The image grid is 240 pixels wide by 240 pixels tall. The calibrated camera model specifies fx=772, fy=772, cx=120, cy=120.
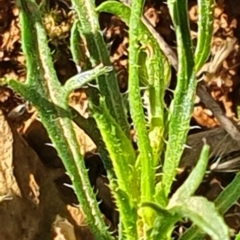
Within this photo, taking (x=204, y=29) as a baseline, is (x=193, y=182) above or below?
below

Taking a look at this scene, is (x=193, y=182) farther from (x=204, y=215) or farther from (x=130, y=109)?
(x=130, y=109)

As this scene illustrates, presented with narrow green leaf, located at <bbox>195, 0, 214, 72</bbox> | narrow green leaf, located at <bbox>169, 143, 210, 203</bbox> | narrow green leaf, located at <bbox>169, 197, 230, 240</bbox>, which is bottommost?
narrow green leaf, located at <bbox>169, 197, 230, 240</bbox>

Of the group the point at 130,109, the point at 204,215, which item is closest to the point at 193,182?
the point at 204,215

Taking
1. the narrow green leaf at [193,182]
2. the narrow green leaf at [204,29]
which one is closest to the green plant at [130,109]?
the narrow green leaf at [204,29]

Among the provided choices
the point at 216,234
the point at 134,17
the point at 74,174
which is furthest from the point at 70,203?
the point at 216,234

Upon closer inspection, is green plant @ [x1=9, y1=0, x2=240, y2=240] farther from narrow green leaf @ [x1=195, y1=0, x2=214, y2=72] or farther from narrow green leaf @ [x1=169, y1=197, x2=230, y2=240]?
narrow green leaf @ [x1=169, y1=197, x2=230, y2=240]

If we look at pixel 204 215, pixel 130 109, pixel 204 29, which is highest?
pixel 204 29

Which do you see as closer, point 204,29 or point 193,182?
point 193,182

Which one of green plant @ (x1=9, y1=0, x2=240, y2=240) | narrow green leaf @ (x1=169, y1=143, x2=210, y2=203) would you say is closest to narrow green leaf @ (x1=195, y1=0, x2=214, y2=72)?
green plant @ (x1=9, y1=0, x2=240, y2=240)

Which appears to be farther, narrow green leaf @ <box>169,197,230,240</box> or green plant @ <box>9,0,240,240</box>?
green plant @ <box>9,0,240,240</box>

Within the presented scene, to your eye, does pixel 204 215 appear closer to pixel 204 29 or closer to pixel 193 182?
pixel 193 182
